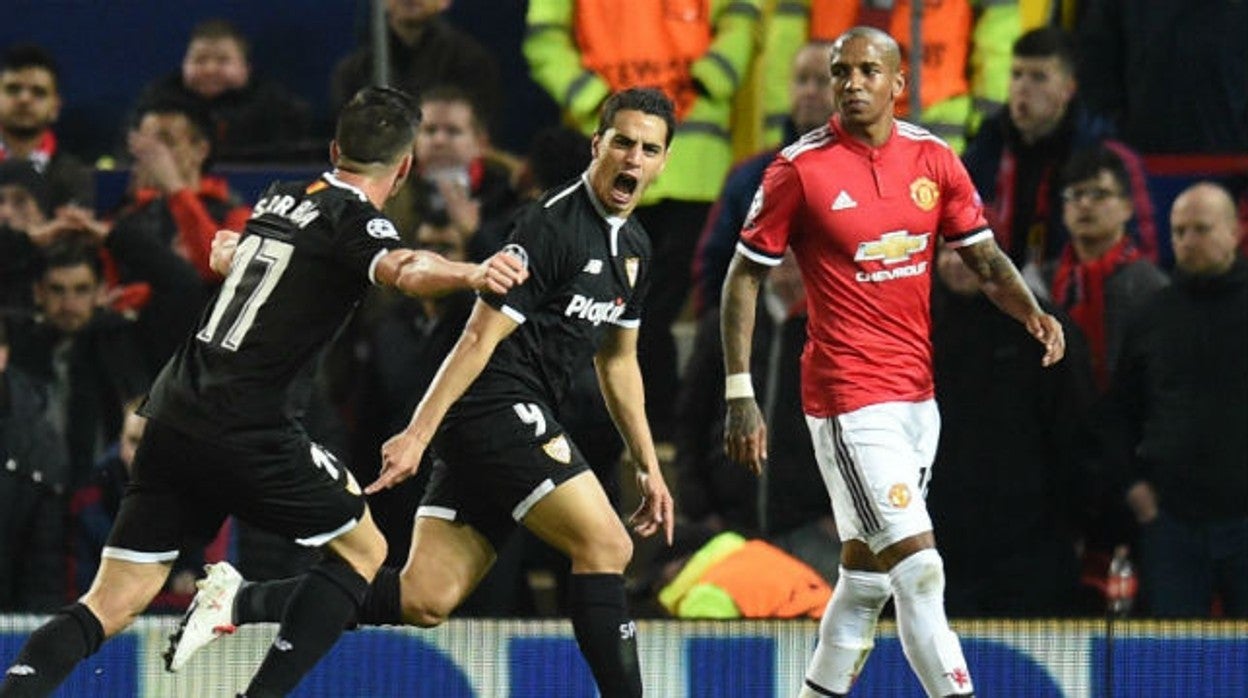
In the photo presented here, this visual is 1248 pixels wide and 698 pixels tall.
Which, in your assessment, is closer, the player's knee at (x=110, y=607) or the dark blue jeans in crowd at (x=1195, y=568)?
the player's knee at (x=110, y=607)

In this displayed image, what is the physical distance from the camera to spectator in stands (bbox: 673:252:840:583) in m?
9.98

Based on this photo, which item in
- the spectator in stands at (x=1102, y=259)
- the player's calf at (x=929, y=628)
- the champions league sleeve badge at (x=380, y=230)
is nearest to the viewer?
the champions league sleeve badge at (x=380, y=230)

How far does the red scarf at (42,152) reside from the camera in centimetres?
1091

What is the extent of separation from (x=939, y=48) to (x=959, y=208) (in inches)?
95.0

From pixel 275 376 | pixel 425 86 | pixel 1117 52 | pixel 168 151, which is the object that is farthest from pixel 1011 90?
pixel 275 376

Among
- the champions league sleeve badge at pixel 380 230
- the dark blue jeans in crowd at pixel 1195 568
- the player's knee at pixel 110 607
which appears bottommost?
the dark blue jeans in crowd at pixel 1195 568

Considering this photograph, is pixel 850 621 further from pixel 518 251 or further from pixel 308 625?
pixel 308 625

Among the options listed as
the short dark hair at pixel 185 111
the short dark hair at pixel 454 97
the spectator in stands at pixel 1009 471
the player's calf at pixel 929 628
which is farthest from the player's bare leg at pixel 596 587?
the short dark hair at pixel 185 111

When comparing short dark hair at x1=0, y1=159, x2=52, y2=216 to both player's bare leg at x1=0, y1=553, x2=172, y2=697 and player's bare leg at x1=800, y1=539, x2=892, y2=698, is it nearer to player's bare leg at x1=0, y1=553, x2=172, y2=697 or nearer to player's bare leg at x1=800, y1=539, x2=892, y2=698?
player's bare leg at x1=0, y1=553, x2=172, y2=697

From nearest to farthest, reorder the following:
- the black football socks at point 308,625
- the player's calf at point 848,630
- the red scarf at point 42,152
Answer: the black football socks at point 308,625 < the player's calf at point 848,630 < the red scarf at point 42,152

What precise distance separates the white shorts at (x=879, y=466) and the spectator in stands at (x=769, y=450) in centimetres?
169

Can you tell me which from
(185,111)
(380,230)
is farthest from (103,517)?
(380,230)

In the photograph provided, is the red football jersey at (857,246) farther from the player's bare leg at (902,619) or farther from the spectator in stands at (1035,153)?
the spectator in stands at (1035,153)

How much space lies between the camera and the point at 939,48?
10594 millimetres
